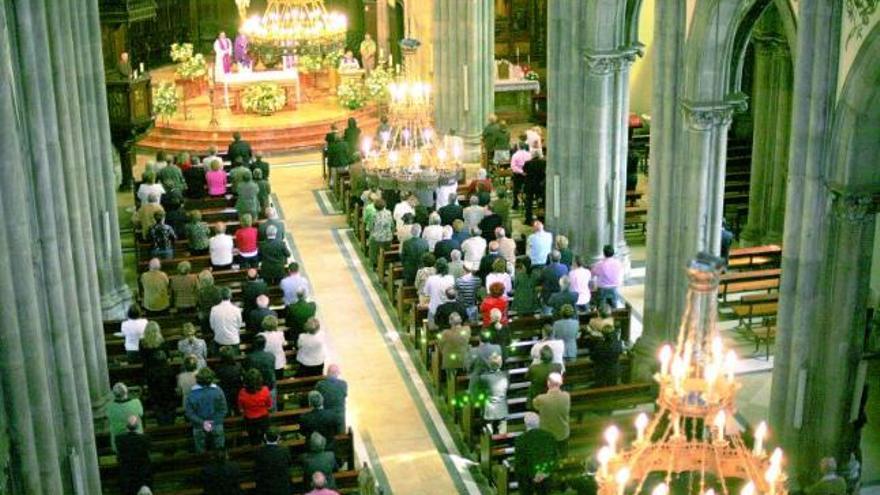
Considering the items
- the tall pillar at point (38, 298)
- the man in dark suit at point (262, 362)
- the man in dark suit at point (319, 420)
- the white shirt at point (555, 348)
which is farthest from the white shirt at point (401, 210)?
the man in dark suit at point (319, 420)

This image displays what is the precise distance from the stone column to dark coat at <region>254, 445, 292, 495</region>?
12.5 meters

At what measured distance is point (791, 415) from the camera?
1541 centimetres

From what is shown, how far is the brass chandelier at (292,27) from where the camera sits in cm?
3091

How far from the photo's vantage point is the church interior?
13.7 m

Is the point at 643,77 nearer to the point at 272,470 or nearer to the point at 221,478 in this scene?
the point at 272,470

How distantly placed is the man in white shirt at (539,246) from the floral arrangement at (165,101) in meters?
15.1

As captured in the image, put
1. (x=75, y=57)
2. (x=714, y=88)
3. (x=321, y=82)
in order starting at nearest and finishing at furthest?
1. (x=714, y=88)
2. (x=75, y=57)
3. (x=321, y=82)

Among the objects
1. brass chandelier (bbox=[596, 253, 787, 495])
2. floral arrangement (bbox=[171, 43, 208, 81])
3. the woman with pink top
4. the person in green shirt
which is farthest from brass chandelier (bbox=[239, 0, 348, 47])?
brass chandelier (bbox=[596, 253, 787, 495])

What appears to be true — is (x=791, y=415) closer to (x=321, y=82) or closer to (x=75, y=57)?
(x=75, y=57)

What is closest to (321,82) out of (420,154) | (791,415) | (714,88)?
(420,154)

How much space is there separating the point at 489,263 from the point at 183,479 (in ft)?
21.0

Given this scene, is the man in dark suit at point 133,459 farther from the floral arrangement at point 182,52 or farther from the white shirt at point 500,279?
the floral arrangement at point 182,52

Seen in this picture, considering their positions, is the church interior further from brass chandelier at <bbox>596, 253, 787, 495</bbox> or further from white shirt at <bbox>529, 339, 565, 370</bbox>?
white shirt at <bbox>529, 339, 565, 370</bbox>

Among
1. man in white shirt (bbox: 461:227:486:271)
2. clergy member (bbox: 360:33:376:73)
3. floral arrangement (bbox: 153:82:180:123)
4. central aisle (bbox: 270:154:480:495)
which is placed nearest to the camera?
central aisle (bbox: 270:154:480:495)
